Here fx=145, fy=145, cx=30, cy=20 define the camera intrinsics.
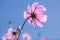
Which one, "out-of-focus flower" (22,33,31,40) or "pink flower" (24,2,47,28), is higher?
"pink flower" (24,2,47,28)

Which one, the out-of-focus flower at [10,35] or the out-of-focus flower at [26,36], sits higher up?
the out-of-focus flower at [10,35]

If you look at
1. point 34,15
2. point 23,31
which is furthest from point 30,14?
point 23,31

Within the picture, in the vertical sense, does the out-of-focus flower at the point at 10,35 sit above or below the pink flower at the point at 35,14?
below

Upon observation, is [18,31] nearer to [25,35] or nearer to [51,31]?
[25,35]

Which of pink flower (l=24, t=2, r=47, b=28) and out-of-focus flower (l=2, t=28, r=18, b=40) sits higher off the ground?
pink flower (l=24, t=2, r=47, b=28)

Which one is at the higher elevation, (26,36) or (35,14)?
(35,14)

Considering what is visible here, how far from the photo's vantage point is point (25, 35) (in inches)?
30.9

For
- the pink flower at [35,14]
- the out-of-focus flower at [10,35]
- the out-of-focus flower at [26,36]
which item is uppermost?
the pink flower at [35,14]

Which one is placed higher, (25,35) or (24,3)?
(24,3)

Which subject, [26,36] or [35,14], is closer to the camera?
[35,14]

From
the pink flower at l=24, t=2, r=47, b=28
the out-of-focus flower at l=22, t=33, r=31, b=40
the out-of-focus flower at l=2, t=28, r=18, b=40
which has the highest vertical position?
the pink flower at l=24, t=2, r=47, b=28

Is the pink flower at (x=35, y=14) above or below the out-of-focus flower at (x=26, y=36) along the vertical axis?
above

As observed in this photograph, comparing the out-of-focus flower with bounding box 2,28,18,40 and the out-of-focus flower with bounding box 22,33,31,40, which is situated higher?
the out-of-focus flower with bounding box 2,28,18,40

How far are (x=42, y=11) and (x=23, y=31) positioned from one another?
6.4 inches
